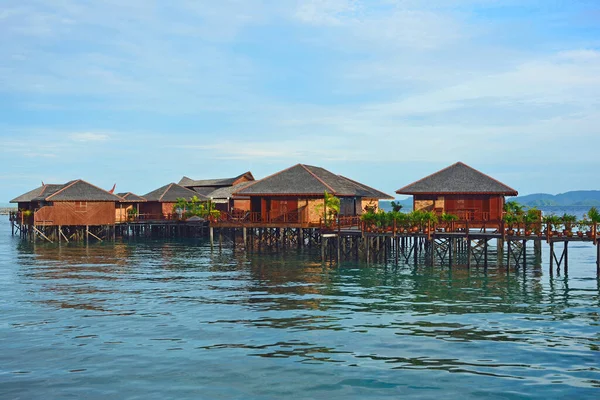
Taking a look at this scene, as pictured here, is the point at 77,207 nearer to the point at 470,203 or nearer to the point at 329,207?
the point at 329,207

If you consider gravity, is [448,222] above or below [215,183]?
below

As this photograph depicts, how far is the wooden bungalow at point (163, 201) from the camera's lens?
68.5 metres

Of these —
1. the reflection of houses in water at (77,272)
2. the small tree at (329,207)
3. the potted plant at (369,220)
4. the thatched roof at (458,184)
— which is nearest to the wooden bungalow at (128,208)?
the reflection of houses in water at (77,272)

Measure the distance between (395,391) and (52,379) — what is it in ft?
27.4

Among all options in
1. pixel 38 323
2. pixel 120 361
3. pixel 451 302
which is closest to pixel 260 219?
pixel 451 302

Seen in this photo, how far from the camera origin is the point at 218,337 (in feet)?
64.4

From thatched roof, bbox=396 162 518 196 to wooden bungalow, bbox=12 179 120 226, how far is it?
104 ft

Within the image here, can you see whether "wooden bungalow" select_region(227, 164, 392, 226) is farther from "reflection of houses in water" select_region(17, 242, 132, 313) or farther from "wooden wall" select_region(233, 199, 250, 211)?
"wooden wall" select_region(233, 199, 250, 211)

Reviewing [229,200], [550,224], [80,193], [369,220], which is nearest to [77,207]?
[80,193]

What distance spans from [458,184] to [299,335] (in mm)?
26514

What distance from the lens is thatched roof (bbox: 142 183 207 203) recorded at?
68625 millimetres

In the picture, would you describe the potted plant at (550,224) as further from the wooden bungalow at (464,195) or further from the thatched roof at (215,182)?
the thatched roof at (215,182)

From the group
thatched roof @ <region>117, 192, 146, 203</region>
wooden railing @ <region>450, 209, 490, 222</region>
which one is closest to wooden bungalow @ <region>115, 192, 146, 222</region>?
thatched roof @ <region>117, 192, 146, 203</region>

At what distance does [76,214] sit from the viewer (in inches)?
2391
